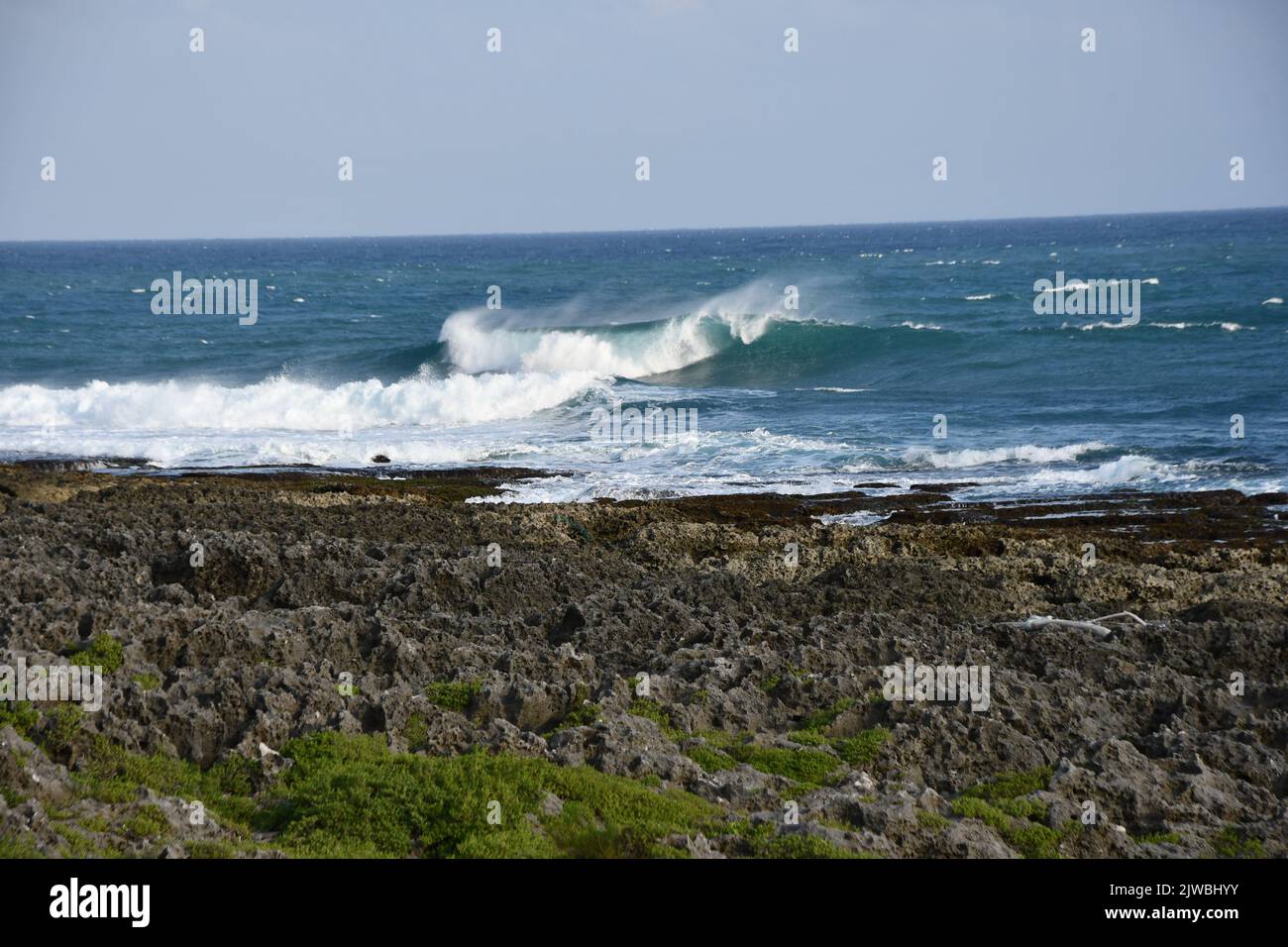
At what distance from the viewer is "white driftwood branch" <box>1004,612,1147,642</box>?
1127cm

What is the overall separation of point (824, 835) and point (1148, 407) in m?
28.8

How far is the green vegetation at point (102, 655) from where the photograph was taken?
8820mm

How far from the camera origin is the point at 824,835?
6.73 metres

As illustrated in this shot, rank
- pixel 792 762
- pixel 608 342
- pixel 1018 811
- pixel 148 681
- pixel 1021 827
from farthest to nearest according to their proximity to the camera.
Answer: pixel 608 342
pixel 148 681
pixel 792 762
pixel 1018 811
pixel 1021 827

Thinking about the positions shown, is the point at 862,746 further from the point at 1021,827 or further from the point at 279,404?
the point at 279,404

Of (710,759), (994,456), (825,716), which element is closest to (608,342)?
(994,456)

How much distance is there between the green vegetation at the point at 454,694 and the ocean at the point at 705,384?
1385 cm

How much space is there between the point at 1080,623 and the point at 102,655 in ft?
27.0

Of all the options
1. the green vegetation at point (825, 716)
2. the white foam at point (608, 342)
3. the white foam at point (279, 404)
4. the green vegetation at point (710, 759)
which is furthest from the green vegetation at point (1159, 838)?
the white foam at point (608, 342)

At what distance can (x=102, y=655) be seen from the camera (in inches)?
353

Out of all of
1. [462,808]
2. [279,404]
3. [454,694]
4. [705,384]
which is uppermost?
[705,384]

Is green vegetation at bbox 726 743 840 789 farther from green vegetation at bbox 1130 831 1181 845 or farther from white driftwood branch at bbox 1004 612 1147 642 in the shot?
white driftwood branch at bbox 1004 612 1147 642

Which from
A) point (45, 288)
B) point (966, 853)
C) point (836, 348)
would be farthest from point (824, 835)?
point (45, 288)
